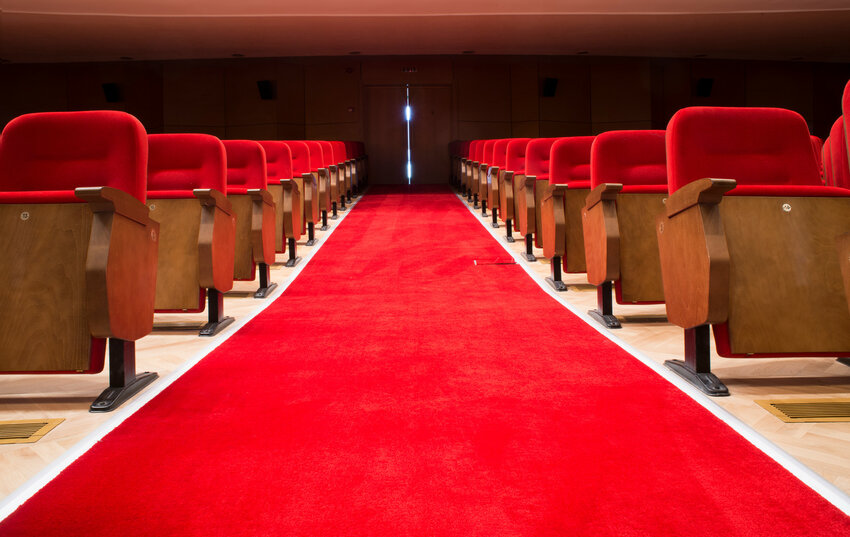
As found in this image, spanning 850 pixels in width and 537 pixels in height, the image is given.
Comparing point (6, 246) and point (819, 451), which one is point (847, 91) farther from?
point (6, 246)

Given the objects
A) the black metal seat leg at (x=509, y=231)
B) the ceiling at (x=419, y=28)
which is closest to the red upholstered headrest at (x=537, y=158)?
the black metal seat leg at (x=509, y=231)

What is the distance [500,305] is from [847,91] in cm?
162

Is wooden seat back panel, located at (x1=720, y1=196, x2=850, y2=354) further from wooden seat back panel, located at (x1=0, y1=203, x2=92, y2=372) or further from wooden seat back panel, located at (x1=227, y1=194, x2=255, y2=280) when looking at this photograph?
wooden seat back panel, located at (x1=227, y1=194, x2=255, y2=280)

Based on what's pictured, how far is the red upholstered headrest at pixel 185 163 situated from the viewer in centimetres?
305

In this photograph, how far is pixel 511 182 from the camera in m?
5.21

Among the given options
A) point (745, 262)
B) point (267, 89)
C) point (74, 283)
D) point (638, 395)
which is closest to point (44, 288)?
point (74, 283)

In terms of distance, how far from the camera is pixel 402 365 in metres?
2.28

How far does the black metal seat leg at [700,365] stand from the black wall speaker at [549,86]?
12.0 meters

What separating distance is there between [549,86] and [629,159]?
35.8 feet

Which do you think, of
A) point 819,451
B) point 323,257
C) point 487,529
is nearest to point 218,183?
point 323,257

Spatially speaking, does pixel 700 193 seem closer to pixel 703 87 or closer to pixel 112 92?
pixel 703 87

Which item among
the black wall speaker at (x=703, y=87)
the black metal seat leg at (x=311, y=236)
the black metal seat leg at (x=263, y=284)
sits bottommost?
the black metal seat leg at (x=263, y=284)

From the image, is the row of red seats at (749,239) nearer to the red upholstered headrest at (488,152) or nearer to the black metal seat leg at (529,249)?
the black metal seat leg at (529,249)

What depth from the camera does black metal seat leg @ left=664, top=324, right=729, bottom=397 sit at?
1975 mm
